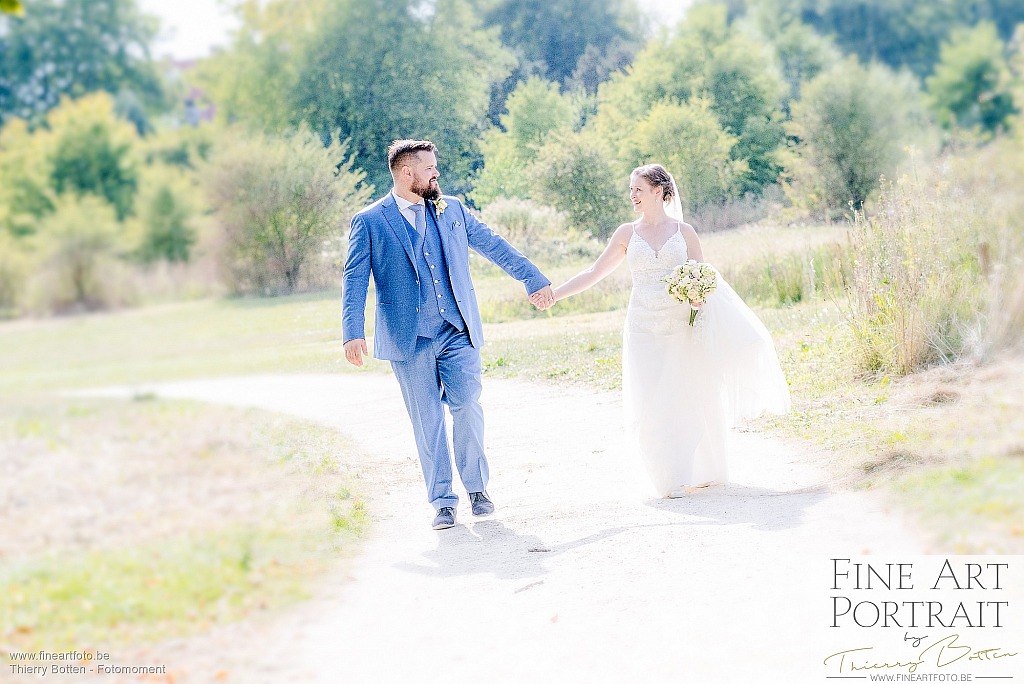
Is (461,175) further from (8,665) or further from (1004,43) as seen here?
(1004,43)

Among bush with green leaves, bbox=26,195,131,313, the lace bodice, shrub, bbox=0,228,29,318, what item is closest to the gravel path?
the lace bodice

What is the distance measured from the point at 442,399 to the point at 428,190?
99cm

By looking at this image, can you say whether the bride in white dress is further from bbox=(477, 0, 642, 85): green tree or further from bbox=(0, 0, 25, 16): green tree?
bbox=(477, 0, 642, 85): green tree

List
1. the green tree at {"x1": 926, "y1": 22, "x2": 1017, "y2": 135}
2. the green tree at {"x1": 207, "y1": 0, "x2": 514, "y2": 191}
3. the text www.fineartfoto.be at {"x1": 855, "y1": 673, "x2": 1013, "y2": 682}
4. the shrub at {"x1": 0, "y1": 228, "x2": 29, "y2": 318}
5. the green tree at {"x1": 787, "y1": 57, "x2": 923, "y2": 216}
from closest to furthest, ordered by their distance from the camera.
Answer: the text www.fineartfoto.be at {"x1": 855, "y1": 673, "x2": 1013, "y2": 682}
the shrub at {"x1": 0, "y1": 228, "x2": 29, "y2": 318}
the green tree at {"x1": 207, "y1": 0, "x2": 514, "y2": 191}
the green tree at {"x1": 787, "y1": 57, "x2": 923, "y2": 216}
the green tree at {"x1": 926, "y1": 22, "x2": 1017, "y2": 135}

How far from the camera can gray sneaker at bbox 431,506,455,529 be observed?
511 cm

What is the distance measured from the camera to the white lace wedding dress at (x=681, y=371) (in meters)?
5.31

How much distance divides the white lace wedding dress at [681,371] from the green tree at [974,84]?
1139cm

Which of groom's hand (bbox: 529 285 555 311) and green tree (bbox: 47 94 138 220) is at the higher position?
green tree (bbox: 47 94 138 220)

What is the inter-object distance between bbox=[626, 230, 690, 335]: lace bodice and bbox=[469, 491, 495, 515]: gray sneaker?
1128 millimetres

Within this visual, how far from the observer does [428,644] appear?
144 inches

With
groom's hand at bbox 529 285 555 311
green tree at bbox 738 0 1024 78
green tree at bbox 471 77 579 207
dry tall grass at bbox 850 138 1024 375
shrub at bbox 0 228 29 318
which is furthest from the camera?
green tree at bbox 738 0 1024 78

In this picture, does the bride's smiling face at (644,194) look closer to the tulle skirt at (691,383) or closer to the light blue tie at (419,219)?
the tulle skirt at (691,383)
